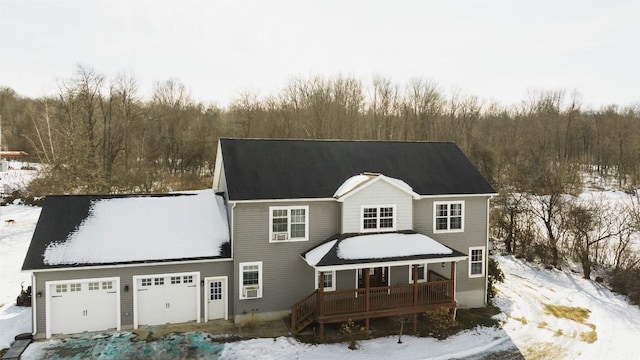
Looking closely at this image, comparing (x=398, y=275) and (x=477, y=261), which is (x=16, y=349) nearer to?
(x=398, y=275)

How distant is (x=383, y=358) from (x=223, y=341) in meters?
5.85

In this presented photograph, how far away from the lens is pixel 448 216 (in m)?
19.5

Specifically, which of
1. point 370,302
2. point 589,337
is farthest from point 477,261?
point 370,302

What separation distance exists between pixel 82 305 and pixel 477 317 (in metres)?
16.3

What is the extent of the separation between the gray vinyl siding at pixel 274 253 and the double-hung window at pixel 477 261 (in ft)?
23.3

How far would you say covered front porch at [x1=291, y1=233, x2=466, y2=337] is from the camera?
16.2 meters

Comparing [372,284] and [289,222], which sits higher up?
[289,222]

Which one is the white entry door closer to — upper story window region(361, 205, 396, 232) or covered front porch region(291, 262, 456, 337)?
covered front porch region(291, 262, 456, 337)

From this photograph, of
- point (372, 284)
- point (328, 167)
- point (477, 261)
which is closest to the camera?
point (372, 284)

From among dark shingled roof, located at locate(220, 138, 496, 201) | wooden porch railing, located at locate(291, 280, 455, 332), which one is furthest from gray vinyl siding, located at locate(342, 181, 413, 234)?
wooden porch railing, located at locate(291, 280, 455, 332)

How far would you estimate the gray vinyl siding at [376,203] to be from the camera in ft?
58.6

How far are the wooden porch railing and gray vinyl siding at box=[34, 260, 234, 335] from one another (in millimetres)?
3265

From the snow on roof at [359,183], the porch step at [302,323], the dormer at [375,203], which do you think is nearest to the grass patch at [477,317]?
the dormer at [375,203]

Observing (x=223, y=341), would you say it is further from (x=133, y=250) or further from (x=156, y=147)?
(x=156, y=147)
